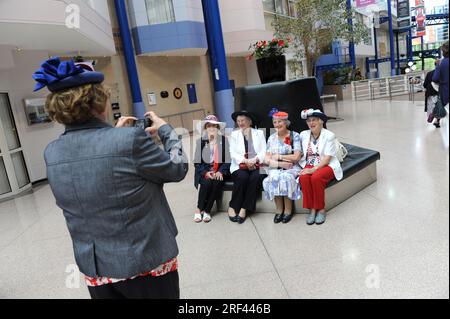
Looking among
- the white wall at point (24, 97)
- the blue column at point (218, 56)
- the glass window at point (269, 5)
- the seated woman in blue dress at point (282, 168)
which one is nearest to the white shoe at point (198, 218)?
the seated woman in blue dress at point (282, 168)

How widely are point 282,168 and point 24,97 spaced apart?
598 cm

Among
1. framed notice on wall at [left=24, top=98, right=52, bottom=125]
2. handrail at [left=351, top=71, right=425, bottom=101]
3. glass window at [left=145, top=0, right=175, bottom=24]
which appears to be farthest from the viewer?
handrail at [left=351, top=71, right=425, bottom=101]

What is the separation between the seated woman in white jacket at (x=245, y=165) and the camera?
153 inches

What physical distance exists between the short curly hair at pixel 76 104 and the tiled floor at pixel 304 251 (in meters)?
1.63

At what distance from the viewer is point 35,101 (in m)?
7.18

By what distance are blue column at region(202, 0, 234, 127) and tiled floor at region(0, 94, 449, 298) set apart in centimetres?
863

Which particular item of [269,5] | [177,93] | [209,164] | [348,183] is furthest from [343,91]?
[209,164]

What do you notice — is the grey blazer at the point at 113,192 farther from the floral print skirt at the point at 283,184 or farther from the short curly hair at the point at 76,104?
the floral print skirt at the point at 283,184

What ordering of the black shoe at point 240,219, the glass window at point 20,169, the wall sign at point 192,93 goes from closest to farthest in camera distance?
the black shoe at point 240,219
the glass window at point 20,169
the wall sign at point 192,93

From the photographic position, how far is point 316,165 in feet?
12.3

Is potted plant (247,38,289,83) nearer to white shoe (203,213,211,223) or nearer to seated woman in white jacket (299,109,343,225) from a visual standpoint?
seated woman in white jacket (299,109,343,225)

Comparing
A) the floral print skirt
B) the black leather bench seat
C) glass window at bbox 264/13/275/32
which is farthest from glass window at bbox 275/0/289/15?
the floral print skirt

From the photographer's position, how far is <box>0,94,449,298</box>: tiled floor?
241cm
